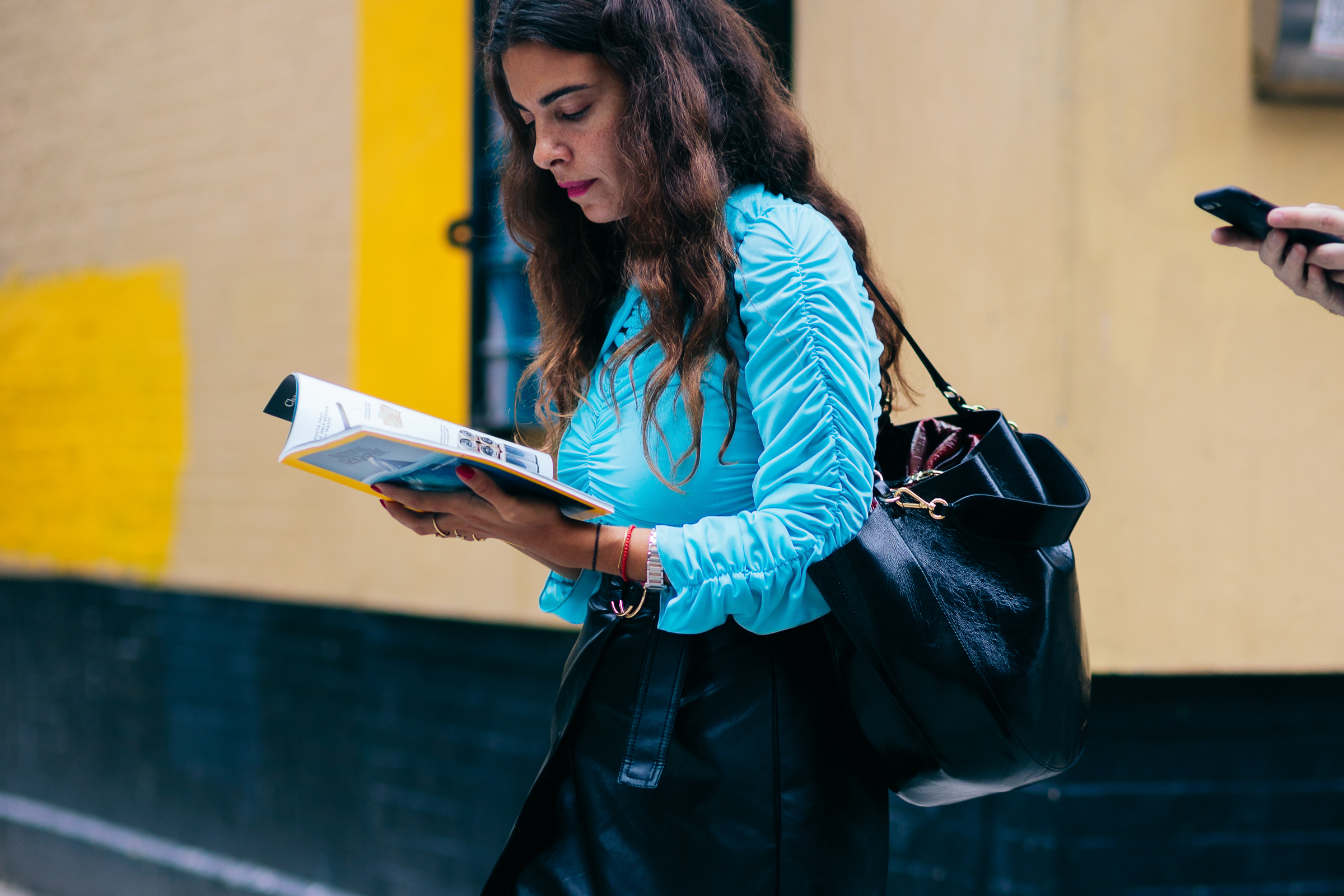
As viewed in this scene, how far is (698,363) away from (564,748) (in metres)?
0.58

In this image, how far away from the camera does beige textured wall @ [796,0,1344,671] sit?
2.75 m

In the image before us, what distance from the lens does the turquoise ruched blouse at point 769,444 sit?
4.52 feet

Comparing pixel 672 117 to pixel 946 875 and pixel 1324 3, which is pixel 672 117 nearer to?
pixel 1324 3

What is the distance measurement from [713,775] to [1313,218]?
3.69 ft

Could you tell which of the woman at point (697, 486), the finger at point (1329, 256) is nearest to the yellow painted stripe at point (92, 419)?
the woman at point (697, 486)

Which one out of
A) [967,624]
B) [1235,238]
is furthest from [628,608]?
[1235,238]

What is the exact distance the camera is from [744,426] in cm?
152

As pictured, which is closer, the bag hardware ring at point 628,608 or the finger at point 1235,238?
the bag hardware ring at point 628,608

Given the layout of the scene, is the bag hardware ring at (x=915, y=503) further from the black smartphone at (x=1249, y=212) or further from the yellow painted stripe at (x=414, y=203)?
the yellow painted stripe at (x=414, y=203)

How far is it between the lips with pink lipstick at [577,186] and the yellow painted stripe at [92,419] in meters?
3.50

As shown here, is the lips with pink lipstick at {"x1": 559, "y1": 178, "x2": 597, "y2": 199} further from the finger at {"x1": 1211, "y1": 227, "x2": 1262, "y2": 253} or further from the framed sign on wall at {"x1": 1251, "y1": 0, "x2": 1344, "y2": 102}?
the framed sign on wall at {"x1": 1251, "y1": 0, "x2": 1344, "y2": 102}

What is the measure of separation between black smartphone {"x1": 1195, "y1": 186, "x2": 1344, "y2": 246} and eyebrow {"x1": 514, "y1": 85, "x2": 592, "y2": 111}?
35.0 inches

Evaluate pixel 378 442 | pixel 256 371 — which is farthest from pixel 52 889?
pixel 378 442

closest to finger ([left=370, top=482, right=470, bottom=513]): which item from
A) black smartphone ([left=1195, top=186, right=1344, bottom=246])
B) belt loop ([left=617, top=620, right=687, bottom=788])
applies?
belt loop ([left=617, top=620, right=687, bottom=788])
